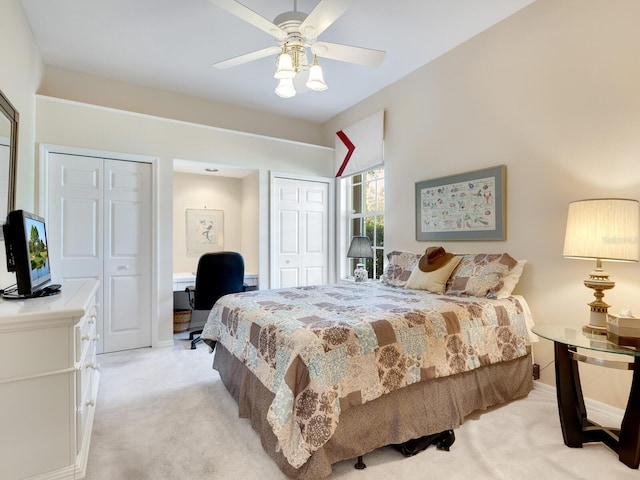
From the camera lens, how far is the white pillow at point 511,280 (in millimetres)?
2432

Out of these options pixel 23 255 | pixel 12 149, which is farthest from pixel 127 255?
pixel 23 255

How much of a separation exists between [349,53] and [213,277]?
2449 mm

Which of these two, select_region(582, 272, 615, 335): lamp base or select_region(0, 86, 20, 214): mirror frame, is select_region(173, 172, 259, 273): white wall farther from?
select_region(582, 272, 615, 335): lamp base

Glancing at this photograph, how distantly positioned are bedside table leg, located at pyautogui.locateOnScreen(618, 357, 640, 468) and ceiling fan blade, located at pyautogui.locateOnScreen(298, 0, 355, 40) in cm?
235

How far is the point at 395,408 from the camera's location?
5.84ft

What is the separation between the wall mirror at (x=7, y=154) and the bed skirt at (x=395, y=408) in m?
1.75

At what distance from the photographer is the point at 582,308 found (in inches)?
90.4

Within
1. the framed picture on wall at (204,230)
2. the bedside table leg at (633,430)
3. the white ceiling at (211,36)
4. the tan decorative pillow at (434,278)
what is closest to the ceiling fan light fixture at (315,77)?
the white ceiling at (211,36)

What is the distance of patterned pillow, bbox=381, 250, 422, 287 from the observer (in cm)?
314

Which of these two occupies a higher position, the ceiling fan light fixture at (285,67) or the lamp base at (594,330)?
the ceiling fan light fixture at (285,67)

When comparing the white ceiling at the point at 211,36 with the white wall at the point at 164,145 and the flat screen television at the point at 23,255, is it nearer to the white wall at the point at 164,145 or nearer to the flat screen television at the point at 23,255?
the white wall at the point at 164,145

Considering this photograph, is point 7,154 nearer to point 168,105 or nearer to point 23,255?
point 23,255

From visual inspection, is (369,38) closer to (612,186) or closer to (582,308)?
(612,186)

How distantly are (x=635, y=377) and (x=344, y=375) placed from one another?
146cm
